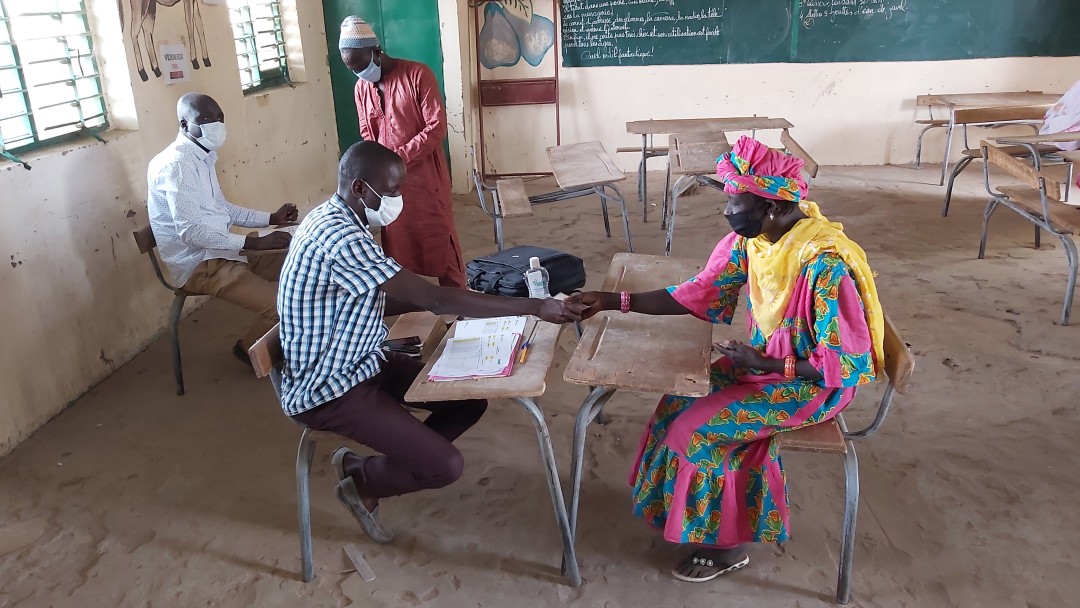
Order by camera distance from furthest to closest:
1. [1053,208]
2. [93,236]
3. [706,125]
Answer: [706,125], [1053,208], [93,236]

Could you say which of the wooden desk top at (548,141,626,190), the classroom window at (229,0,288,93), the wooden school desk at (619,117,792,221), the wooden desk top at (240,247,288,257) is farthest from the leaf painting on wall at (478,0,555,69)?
the wooden desk top at (240,247,288,257)

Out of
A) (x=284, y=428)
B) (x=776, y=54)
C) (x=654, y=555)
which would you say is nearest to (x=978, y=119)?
(x=776, y=54)

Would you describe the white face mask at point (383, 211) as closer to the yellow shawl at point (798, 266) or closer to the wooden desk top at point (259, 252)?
the yellow shawl at point (798, 266)

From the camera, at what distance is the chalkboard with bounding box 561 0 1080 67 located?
6.93 metres

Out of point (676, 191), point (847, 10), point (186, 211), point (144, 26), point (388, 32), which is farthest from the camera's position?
point (847, 10)

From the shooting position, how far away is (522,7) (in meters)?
6.96

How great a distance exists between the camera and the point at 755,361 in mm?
2041

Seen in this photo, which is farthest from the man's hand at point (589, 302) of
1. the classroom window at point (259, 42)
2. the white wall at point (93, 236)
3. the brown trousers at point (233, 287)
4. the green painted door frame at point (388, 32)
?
the green painted door frame at point (388, 32)

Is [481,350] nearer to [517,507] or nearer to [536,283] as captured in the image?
[536,283]

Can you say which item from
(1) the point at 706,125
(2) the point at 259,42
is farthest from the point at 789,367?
(2) the point at 259,42

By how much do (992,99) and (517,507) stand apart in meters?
6.16

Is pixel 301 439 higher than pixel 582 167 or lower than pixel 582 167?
lower

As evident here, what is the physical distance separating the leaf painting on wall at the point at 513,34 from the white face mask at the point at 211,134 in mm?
4095

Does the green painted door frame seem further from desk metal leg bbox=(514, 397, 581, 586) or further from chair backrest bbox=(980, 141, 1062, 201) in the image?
desk metal leg bbox=(514, 397, 581, 586)
